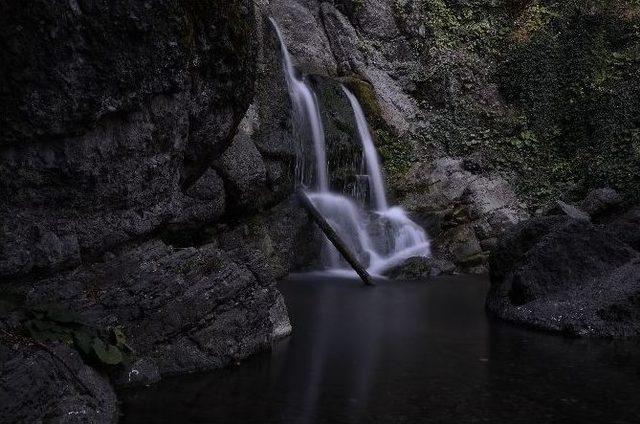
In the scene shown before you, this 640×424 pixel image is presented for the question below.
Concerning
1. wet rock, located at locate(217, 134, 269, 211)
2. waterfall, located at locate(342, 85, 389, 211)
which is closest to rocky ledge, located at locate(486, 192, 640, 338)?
wet rock, located at locate(217, 134, 269, 211)

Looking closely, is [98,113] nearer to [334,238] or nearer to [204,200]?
[204,200]

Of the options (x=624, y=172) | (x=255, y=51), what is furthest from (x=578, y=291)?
(x=624, y=172)

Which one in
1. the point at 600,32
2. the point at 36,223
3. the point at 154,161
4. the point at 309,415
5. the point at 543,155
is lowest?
the point at 309,415

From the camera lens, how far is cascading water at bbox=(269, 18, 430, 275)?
16.6m

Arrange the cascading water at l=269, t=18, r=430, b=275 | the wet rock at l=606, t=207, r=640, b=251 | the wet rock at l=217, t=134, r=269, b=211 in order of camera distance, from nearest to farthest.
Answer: the wet rock at l=606, t=207, r=640, b=251, the wet rock at l=217, t=134, r=269, b=211, the cascading water at l=269, t=18, r=430, b=275

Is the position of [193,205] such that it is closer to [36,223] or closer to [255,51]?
[255,51]

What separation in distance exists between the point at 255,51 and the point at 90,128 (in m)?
3.48

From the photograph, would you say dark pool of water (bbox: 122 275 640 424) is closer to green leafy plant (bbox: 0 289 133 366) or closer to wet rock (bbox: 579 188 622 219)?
green leafy plant (bbox: 0 289 133 366)

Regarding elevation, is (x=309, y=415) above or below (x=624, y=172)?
below

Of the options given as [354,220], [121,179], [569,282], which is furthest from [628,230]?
[121,179]

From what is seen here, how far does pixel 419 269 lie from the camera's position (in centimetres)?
1578

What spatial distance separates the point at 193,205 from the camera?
12.4 meters

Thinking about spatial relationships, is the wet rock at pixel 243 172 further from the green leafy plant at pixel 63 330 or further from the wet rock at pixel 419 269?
the green leafy plant at pixel 63 330

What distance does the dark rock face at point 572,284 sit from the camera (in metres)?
9.97
